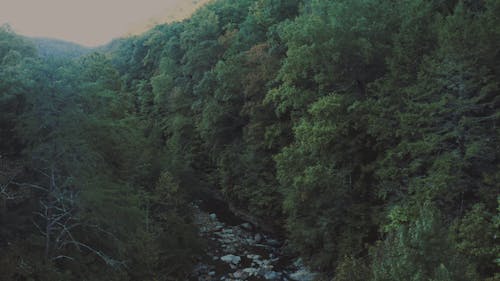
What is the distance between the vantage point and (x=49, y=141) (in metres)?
11.3

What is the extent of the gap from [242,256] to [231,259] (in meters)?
0.67

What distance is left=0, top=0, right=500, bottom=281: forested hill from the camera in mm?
10250

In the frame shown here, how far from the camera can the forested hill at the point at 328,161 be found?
10250mm

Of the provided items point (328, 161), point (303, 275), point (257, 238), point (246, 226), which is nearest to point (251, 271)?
point (303, 275)

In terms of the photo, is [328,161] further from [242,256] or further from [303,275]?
[242,256]

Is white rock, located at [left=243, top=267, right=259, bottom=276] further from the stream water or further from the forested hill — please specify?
the forested hill

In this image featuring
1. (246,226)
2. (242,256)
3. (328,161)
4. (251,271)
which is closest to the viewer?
(328,161)

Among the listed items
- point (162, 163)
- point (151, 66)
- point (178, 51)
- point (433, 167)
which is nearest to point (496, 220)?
point (433, 167)

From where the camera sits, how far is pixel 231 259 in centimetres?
1708

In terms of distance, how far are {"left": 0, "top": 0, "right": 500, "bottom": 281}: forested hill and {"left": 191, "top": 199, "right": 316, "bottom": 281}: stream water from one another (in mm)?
747

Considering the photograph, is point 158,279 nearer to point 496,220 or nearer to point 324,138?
point 324,138

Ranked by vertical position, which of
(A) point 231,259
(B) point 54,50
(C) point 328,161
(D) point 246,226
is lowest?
(A) point 231,259

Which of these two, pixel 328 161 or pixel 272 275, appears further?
pixel 272 275

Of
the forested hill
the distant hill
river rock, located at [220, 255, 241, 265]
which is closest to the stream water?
river rock, located at [220, 255, 241, 265]
